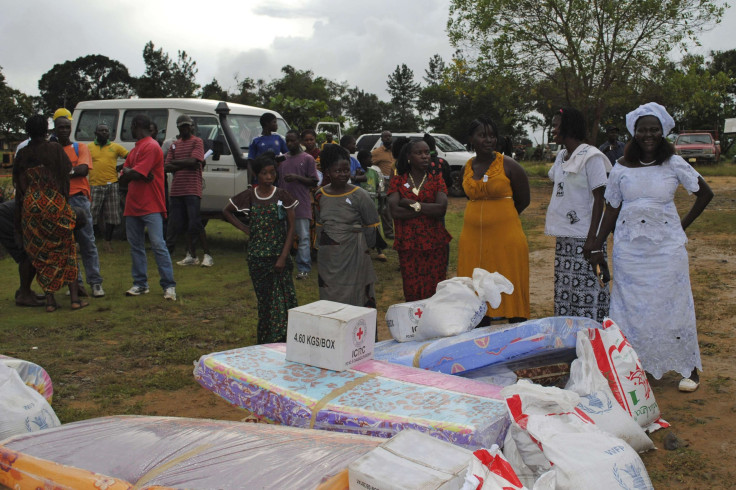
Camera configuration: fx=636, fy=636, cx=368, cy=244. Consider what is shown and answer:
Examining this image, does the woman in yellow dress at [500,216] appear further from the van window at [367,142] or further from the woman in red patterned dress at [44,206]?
the van window at [367,142]

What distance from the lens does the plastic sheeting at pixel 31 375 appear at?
3.41 meters

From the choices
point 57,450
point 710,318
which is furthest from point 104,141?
point 710,318

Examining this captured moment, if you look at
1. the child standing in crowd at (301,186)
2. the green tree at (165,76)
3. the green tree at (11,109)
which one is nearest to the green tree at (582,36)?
the child standing in crowd at (301,186)

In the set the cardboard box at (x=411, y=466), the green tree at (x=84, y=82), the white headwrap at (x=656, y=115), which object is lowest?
the cardboard box at (x=411, y=466)

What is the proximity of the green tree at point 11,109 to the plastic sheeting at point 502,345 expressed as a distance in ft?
102

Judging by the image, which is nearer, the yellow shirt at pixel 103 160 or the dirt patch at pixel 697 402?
the dirt patch at pixel 697 402

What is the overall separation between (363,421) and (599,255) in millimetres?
2204

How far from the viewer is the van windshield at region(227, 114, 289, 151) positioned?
9094 mm

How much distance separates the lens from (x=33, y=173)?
18.6ft

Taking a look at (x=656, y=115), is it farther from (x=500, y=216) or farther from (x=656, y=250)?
(x=500, y=216)

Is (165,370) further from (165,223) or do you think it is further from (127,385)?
(165,223)

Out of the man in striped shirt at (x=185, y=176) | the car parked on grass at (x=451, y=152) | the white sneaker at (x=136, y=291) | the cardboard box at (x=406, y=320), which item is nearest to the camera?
the cardboard box at (x=406, y=320)

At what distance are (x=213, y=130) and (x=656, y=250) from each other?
6.77 metres

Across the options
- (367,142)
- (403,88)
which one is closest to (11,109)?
(367,142)
